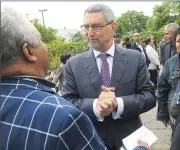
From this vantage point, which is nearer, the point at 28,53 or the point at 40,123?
the point at 40,123

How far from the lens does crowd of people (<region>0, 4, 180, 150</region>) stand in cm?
119

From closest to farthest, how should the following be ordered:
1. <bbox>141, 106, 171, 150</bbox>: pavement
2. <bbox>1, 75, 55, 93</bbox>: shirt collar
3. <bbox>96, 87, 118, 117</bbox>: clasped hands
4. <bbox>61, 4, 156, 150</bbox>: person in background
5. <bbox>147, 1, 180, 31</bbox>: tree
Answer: <bbox>1, 75, 55, 93</bbox>: shirt collar → <bbox>96, 87, 118, 117</bbox>: clasped hands → <bbox>61, 4, 156, 150</bbox>: person in background → <bbox>141, 106, 171, 150</bbox>: pavement → <bbox>147, 1, 180, 31</bbox>: tree

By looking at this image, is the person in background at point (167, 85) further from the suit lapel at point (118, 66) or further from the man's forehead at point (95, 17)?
the man's forehead at point (95, 17)

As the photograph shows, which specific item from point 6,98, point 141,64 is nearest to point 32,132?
point 6,98

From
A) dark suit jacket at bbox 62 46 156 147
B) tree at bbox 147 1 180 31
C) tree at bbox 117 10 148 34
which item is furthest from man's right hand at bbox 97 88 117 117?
tree at bbox 117 10 148 34

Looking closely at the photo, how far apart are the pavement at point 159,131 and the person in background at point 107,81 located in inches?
95.8

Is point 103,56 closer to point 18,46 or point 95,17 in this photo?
point 95,17

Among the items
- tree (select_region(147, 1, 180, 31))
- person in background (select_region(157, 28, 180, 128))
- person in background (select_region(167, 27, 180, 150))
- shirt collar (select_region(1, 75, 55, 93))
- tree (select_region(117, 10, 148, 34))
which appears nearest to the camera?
shirt collar (select_region(1, 75, 55, 93))

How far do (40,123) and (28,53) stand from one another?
306 mm

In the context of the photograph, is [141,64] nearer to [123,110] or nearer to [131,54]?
[131,54]

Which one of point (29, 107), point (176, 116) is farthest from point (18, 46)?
point (176, 116)

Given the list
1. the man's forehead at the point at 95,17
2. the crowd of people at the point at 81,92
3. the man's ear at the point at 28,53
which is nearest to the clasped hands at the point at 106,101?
the crowd of people at the point at 81,92

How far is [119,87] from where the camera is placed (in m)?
2.20

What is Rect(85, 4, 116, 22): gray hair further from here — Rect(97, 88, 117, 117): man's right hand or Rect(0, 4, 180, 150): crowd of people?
Rect(97, 88, 117, 117): man's right hand
